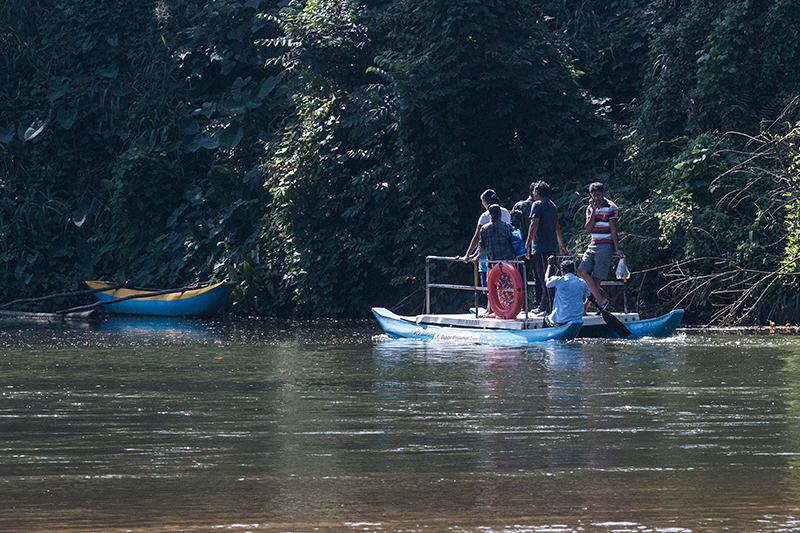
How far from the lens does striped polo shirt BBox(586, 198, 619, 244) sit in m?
14.7

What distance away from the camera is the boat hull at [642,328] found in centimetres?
Answer: 1441

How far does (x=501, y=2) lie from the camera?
20984 mm

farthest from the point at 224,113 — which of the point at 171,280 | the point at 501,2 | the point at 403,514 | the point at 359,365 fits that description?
the point at 403,514

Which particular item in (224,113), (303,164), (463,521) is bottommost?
(463,521)

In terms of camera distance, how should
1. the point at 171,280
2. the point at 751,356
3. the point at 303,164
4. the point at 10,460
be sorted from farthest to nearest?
the point at 171,280, the point at 303,164, the point at 751,356, the point at 10,460

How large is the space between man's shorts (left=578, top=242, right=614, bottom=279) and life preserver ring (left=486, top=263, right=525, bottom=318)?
876mm

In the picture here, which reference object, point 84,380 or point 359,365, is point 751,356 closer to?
point 359,365

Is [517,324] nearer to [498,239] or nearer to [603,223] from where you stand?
[498,239]

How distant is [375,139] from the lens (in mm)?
21969

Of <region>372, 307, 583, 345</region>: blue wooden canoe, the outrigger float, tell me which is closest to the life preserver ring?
the outrigger float

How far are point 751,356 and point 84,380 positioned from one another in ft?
22.1

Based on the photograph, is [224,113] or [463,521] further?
[224,113]

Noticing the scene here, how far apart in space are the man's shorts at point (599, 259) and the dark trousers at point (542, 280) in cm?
61

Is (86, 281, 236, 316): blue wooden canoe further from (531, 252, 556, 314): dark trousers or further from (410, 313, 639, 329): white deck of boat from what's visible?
(531, 252, 556, 314): dark trousers
